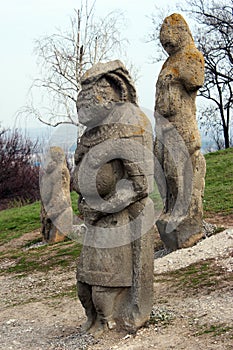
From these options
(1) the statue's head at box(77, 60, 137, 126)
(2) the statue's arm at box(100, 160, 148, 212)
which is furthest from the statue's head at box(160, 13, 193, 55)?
(2) the statue's arm at box(100, 160, 148, 212)

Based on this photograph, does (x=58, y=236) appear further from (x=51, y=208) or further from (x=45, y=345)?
(x=45, y=345)

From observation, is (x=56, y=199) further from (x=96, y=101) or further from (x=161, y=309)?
(x=96, y=101)

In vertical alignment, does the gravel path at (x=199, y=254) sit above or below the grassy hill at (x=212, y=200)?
below

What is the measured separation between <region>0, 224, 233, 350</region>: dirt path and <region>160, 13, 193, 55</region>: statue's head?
3540 millimetres

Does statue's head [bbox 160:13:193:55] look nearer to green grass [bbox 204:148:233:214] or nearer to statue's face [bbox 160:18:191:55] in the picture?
statue's face [bbox 160:18:191:55]

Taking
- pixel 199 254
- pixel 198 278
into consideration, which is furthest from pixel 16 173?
pixel 198 278

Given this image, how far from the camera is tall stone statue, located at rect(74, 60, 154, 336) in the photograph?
5.69 metres

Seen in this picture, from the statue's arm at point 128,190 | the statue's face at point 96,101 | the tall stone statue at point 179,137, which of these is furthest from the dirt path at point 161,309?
the statue's face at point 96,101

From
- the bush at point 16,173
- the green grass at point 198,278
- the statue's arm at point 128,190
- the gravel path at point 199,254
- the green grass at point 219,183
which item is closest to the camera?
the statue's arm at point 128,190

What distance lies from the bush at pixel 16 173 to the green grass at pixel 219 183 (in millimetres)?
17405

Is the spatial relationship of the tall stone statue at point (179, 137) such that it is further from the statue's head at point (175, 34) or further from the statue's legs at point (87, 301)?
the statue's legs at point (87, 301)

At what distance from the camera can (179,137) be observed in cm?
1003

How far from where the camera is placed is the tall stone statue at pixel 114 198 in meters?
5.69

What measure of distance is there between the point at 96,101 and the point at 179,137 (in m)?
4.56
